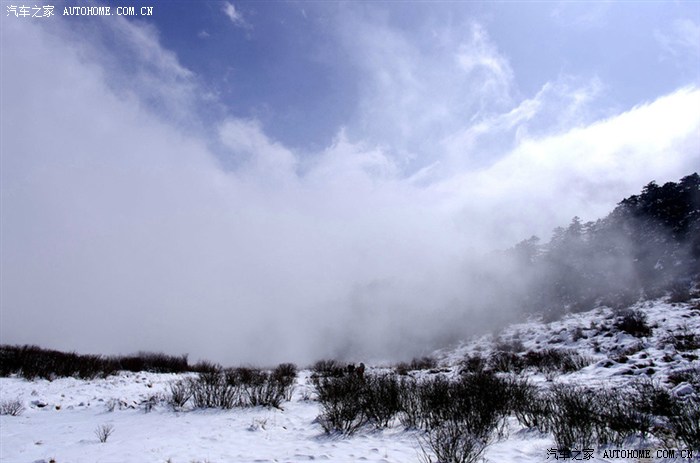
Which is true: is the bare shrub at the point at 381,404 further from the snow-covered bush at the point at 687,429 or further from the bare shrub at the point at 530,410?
the snow-covered bush at the point at 687,429

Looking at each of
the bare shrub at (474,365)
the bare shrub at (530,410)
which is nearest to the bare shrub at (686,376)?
the bare shrub at (530,410)

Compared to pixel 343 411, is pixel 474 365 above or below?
below

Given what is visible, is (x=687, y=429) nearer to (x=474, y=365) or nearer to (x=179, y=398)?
(x=179, y=398)

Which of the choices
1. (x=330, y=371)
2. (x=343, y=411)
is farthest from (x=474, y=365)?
(x=343, y=411)

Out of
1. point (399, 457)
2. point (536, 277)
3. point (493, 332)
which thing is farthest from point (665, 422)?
point (536, 277)

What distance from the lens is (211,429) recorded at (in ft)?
30.9

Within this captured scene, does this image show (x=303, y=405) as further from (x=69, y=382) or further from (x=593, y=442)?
(x=69, y=382)

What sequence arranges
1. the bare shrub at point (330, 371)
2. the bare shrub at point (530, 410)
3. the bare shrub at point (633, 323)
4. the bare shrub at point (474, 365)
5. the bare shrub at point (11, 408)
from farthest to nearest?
1. the bare shrub at point (633, 323)
2. the bare shrub at point (330, 371)
3. the bare shrub at point (474, 365)
4. the bare shrub at point (11, 408)
5. the bare shrub at point (530, 410)

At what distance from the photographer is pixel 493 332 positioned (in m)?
36.9

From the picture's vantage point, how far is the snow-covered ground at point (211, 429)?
23.0 ft

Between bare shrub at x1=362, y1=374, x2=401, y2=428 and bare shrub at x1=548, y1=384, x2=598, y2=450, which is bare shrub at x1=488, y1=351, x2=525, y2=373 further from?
bare shrub at x1=548, y1=384, x2=598, y2=450

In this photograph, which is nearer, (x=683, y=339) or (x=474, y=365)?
(x=683, y=339)

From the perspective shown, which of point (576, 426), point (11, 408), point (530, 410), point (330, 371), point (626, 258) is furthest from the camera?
point (626, 258)

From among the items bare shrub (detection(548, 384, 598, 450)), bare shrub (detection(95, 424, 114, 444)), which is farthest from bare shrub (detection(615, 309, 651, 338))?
bare shrub (detection(95, 424, 114, 444))
